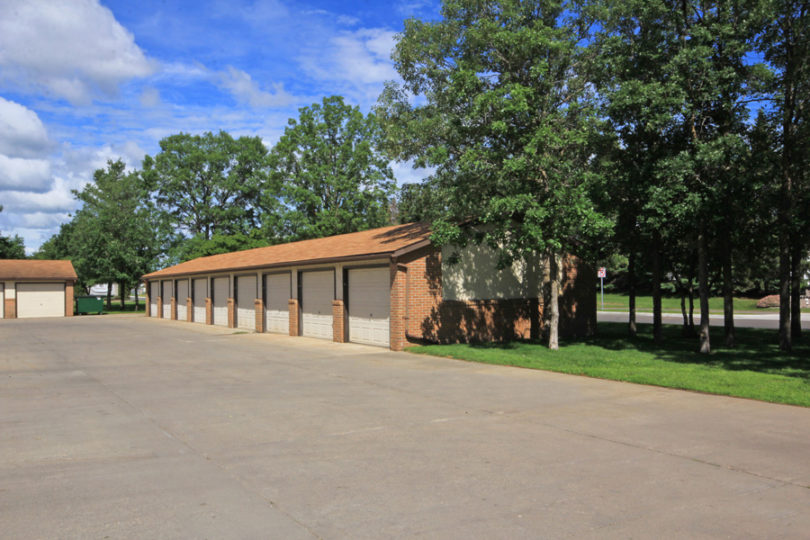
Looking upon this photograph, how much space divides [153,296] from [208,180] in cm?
1967

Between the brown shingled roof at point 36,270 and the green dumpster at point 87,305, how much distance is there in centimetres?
237

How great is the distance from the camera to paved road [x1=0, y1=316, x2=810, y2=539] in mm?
4664

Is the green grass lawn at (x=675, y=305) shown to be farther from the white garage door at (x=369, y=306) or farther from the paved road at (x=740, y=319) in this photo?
the white garage door at (x=369, y=306)

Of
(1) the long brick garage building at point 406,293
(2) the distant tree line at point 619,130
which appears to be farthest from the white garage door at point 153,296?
(2) the distant tree line at point 619,130

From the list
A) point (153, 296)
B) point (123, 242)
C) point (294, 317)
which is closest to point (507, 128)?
point (294, 317)

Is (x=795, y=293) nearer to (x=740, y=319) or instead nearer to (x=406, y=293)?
(x=740, y=319)

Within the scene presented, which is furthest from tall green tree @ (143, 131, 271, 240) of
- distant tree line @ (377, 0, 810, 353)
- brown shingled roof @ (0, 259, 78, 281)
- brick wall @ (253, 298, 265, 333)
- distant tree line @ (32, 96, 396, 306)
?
distant tree line @ (377, 0, 810, 353)

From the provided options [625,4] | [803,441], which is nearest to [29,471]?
[803,441]

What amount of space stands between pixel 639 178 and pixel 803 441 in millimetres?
10278

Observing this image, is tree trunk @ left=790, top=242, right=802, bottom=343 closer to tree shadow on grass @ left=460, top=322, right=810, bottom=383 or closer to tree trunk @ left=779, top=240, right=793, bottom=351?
tree shadow on grass @ left=460, top=322, right=810, bottom=383

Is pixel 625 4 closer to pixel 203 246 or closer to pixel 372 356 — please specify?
pixel 372 356

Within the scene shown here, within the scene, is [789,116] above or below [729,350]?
above

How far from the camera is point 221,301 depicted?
3156cm

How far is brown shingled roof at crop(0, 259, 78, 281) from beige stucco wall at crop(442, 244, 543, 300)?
38.2m
